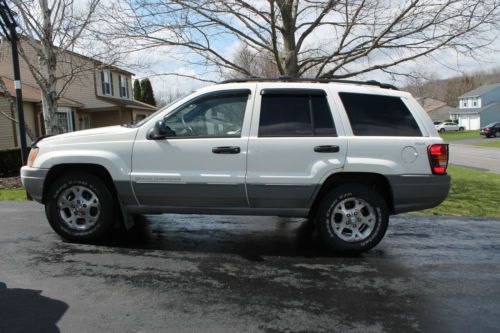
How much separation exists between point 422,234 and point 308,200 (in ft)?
7.24

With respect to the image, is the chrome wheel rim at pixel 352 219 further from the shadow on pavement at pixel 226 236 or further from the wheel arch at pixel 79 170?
the wheel arch at pixel 79 170

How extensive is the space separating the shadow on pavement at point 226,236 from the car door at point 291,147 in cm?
61

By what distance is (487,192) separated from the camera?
1107 cm

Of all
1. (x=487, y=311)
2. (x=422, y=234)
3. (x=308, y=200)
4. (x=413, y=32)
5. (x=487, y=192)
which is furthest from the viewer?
(x=487, y=192)

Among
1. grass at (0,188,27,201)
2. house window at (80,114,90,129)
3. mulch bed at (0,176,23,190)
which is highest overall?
house window at (80,114,90,129)

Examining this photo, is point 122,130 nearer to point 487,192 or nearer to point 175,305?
point 175,305

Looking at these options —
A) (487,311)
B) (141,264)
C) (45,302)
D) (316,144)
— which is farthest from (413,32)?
(45,302)

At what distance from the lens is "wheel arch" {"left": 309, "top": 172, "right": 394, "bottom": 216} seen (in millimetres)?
4914

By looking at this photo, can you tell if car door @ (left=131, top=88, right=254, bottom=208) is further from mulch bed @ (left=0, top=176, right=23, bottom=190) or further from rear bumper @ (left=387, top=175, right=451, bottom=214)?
mulch bed @ (left=0, top=176, right=23, bottom=190)

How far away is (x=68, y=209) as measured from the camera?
17.0ft

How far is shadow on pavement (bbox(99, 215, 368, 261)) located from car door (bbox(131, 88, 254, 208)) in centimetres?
60

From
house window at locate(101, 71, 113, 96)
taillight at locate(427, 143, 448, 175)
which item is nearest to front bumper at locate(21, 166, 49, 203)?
taillight at locate(427, 143, 448, 175)

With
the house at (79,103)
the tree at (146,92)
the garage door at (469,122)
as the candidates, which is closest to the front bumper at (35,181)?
the house at (79,103)

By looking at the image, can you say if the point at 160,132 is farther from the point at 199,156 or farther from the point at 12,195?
the point at 12,195
